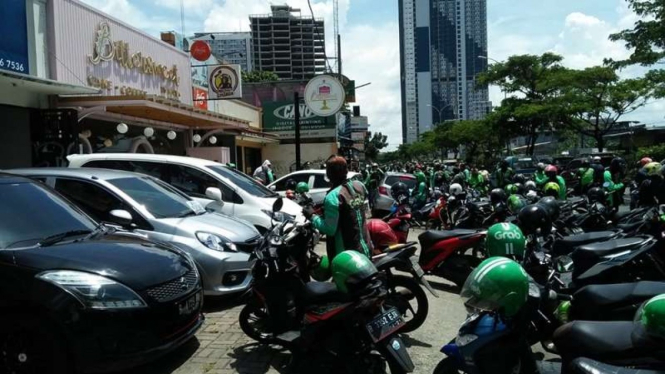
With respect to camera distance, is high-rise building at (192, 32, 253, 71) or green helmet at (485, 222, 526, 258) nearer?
green helmet at (485, 222, 526, 258)

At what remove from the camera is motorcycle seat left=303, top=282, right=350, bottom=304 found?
4.27 metres

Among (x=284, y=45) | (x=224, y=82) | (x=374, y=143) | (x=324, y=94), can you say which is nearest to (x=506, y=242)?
(x=224, y=82)

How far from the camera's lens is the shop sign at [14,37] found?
1079 centimetres

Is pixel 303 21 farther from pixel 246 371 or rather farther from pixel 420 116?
pixel 246 371

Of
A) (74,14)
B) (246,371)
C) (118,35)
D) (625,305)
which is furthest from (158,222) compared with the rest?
(118,35)

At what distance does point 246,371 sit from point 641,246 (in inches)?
152

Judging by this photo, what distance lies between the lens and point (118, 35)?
15312mm

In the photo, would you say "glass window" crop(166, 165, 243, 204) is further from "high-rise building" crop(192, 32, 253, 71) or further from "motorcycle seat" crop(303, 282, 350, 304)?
"high-rise building" crop(192, 32, 253, 71)

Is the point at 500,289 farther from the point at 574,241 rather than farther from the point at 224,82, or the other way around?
the point at 224,82

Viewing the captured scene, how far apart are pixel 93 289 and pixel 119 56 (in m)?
12.8

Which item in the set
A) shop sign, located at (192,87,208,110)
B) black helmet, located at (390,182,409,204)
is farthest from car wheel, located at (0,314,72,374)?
shop sign, located at (192,87,208,110)

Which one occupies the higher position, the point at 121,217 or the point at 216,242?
the point at 121,217

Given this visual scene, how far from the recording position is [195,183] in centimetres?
870

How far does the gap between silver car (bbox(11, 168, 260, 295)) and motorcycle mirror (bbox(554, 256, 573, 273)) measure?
3263mm
